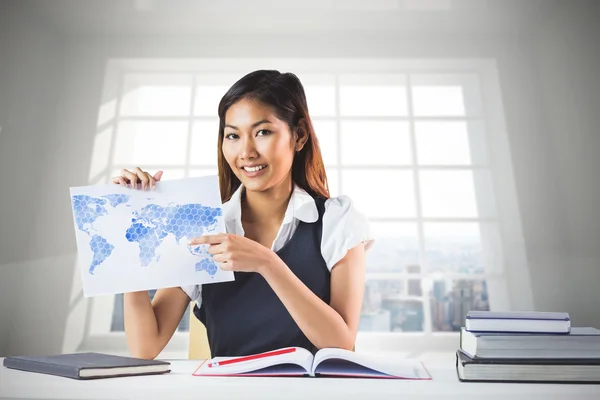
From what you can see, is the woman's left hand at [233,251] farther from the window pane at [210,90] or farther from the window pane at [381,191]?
the window pane at [210,90]

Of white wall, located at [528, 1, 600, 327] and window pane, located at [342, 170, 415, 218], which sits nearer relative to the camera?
white wall, located at [528, 1, 600, 327]

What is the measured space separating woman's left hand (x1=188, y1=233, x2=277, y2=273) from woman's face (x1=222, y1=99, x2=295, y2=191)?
322 mm

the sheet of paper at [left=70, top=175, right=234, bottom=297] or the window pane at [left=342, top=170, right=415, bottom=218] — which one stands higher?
the window pane at [left=342, top=170, right=415, bottom=218]

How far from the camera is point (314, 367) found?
0.81 m

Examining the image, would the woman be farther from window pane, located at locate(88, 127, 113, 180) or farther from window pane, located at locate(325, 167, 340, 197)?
window pane, located at locate(88, 127, 113, 180)

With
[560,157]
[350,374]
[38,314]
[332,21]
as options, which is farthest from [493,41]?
[38,314]

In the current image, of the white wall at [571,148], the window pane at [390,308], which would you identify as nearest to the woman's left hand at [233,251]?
the window pane at [390,308]

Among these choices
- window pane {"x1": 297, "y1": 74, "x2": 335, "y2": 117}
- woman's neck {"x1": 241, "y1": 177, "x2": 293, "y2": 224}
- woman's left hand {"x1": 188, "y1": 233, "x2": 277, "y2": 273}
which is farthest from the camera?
window pane {"x1": 297, "y1": 74, "x2": 335, "y2": 117}

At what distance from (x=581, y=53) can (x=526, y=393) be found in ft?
7.95

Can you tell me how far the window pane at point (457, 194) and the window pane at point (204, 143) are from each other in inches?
42.6

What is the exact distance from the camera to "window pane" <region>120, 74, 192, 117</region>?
2.62 metres

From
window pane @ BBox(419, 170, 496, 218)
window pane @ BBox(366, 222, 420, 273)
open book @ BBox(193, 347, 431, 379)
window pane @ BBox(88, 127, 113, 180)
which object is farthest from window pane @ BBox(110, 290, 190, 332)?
open book @ BBox(193, 347, 431, 379)

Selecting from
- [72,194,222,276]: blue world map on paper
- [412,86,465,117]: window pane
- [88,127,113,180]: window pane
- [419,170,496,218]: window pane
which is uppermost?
[412,86,465,117]: window pane

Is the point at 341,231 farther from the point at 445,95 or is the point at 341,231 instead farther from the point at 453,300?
the point at 445,95
